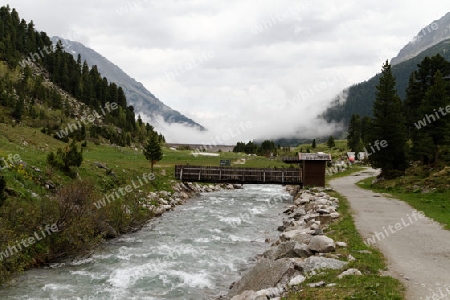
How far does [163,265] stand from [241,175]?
2887 centimetres

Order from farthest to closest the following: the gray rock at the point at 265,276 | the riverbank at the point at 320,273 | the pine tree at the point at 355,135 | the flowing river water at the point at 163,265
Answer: the pine tree at the point at 355,135
the flowing river water at the point at 163,265
the gray rock at the point at 265,276
the riverbank at the point at 320,273

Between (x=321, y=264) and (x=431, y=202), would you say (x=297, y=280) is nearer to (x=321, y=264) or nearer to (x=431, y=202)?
(x=321, y=264)

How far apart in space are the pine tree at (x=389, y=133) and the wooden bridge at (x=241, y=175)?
10.9 metres

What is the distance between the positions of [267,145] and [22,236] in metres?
140

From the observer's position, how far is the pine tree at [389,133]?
44.6m

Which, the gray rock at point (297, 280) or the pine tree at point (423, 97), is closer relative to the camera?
the gray rock at point (297, 280)

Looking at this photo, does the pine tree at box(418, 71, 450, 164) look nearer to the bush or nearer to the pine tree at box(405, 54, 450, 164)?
the pine tree at box(405, 54, 450, 164)

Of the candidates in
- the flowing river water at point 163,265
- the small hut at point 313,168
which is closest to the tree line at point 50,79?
the small hut at point 313,168

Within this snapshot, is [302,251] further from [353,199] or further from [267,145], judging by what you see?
[267,145]

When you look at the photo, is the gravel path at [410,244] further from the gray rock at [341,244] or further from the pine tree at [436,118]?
the pine tree at [436,118]

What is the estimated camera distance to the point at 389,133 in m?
44.9

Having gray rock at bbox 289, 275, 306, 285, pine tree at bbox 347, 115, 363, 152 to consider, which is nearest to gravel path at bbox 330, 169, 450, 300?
gray rock at bbox 289, 275, 306, 285

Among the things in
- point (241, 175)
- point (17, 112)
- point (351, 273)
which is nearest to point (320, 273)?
point (351, 273)

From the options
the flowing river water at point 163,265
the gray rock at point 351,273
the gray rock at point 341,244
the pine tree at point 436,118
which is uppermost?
the pine tree at point 436,118
